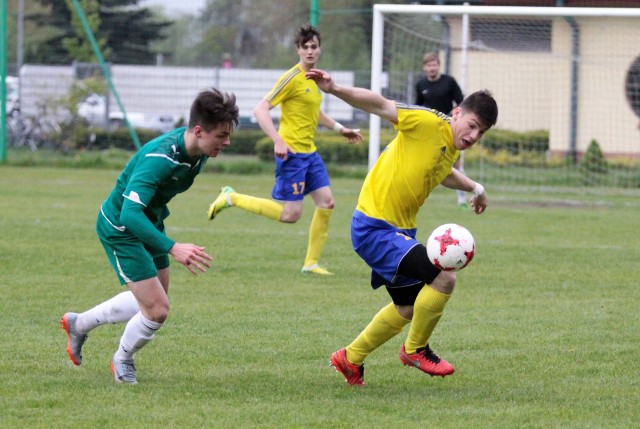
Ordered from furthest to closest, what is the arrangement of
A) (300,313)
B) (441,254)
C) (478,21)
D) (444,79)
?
1. (478,21)
2. (444,79)
3. (300,313)
4. (441,254)

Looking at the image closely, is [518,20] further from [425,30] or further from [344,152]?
[344,152]

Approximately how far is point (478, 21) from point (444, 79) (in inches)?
137

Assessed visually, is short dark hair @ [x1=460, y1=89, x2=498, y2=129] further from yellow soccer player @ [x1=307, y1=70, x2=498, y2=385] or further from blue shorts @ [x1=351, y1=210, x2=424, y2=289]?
blue shorts @ [x1=351, y1=210, x2=424, y2=289]

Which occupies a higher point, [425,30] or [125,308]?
[425,30]

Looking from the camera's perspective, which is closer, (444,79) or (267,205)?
(267,205)

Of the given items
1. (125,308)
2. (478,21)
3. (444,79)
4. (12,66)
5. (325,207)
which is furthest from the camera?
(12,66)

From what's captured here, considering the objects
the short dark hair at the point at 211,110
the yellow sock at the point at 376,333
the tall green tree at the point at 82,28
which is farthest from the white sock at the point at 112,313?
the tall green tree at the point at 82,28

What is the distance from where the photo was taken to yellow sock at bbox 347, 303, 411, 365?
506 centimetres

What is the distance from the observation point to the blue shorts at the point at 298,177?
8.88 meters

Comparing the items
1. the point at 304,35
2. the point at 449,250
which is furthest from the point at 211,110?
the point at 304,35

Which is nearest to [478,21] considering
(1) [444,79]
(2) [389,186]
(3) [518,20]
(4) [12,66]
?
(3) [518,20]

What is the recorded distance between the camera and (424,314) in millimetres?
4953

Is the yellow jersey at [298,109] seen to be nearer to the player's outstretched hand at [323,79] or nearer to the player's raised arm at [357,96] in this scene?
the player's raised arm at [357,96]

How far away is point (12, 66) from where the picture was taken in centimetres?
2152
